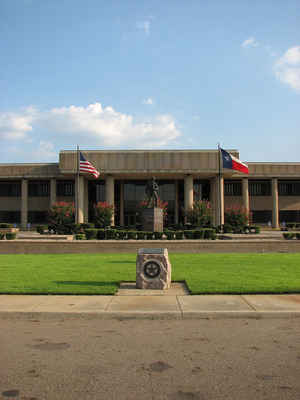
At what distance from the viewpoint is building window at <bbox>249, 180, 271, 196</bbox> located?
6322cm

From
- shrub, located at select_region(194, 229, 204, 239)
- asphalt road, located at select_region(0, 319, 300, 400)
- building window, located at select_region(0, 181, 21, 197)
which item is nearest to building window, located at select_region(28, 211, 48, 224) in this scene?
building window, located at select_region(0, 181, 21, 197)

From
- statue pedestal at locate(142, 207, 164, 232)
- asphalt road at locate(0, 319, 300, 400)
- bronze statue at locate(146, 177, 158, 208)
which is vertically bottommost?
asphalt road at locate(0, 319, 300, 400)

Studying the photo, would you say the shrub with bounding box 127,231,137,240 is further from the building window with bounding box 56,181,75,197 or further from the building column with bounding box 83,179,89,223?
the building window with bounding box 56,181,75,197

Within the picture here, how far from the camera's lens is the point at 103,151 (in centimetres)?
5491

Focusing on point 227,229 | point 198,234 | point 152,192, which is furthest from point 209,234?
point 227,229

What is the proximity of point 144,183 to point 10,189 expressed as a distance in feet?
75.2

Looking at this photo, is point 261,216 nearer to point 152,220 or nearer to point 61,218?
point 152,220

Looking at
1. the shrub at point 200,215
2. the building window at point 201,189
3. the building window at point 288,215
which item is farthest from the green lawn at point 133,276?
the building window at point 288,215

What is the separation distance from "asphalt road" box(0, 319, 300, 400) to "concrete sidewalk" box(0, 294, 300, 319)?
244 millimetres

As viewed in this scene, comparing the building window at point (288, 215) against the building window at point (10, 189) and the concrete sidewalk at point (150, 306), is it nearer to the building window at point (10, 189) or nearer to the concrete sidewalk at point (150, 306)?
the building window at point (10, 189)

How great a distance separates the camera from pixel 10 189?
62.9m

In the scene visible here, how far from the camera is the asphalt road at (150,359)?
4504mm

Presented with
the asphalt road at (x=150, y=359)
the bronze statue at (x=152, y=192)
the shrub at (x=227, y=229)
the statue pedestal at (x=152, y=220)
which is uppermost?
the bronze statue at (x=152, y=192)

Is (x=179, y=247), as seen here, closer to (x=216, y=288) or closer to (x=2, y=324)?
(x=216, y=288)
